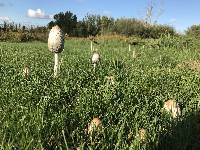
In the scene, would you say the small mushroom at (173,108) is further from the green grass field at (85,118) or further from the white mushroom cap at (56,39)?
the white mushroom cap at (56,39)

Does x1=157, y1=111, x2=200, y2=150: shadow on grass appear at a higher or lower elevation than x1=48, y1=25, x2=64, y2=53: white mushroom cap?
lower

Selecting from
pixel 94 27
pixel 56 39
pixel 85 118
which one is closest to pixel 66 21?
pixel 94 27

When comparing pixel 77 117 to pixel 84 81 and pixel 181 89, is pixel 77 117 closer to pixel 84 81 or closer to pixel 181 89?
pixel 84 81

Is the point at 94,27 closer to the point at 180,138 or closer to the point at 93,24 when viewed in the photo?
the point at 93,24

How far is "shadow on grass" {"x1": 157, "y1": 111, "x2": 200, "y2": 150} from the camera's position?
118 inches

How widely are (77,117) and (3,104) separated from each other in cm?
Answer: 61

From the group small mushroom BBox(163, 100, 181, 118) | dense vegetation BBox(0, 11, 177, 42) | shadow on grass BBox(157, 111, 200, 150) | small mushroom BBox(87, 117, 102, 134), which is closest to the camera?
small mushroom BBox(87, 117, 102, 134)

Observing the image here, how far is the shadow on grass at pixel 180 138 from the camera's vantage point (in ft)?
9.84

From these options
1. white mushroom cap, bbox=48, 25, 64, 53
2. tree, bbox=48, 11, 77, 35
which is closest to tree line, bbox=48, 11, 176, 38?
tree, bbox=48, 11, 77, 35

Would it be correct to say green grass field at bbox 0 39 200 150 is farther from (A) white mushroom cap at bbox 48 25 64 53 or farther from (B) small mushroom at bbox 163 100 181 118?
(A) white mushroom cap at bbox 48 25 64 53

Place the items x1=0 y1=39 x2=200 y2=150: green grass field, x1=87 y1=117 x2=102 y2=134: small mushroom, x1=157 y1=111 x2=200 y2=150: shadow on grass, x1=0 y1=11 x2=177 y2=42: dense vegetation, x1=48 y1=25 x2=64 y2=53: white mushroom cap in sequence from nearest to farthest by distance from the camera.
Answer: x1=0 y1=39 x2=200 y2=150: green grass field < x1=87 y1=117 x2=102 y2=134: small mushroom < x1=157 y1=111 x2=200 y2=150: shadow on grass < x1=48 y1=25 x2=64 y2=53: white mushroom cap < x1=0 y1=11 x2=177 y2=42: dense vegetation

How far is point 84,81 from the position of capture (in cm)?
497

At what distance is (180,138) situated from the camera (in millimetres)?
3100

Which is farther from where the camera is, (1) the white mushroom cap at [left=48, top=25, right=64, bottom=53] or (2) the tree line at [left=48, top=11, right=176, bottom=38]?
(2) the tree line at [left=48, top=11, right=176, bottom=38]
